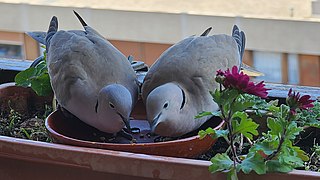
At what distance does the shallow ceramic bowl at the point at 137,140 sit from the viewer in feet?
2.57

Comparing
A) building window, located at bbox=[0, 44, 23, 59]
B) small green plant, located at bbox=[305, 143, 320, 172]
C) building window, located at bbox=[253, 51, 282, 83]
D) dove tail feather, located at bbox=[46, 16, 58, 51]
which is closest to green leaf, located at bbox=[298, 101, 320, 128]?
small green plant, located at bbox=[305, 143, 320, 172]

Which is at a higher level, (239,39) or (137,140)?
(239,39)

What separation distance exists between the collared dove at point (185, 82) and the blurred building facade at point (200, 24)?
2.45ft

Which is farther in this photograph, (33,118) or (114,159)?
(33,118)

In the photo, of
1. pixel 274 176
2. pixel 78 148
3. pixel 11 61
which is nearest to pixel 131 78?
pixel 78 148

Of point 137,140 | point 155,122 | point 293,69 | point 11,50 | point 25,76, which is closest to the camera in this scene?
point 155,122

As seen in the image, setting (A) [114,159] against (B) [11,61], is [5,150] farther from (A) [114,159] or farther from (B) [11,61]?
(B) [11,61]

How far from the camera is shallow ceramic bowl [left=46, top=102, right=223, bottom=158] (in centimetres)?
78

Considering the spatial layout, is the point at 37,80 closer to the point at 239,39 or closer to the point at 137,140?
the point at 137,140

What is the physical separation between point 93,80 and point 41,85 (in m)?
0.16

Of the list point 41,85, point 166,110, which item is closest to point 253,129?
point 166,110

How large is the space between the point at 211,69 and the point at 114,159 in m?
0.21

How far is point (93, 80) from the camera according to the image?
2.83 ft

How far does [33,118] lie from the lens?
3.43 ft
